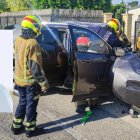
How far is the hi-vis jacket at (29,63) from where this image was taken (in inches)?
197

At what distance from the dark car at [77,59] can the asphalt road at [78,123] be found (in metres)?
0.43

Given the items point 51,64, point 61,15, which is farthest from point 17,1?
point 51,64

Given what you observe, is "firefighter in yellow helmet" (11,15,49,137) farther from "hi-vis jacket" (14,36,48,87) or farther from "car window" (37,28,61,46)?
"car window" (37,28,61,46)

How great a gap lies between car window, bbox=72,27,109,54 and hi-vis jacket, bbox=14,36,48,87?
4.90ft

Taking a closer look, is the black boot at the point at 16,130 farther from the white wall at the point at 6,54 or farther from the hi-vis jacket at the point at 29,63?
the white wall at the point at 6,54

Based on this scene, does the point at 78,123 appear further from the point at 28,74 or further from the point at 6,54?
the point at 6,54

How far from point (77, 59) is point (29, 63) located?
4.04 feet

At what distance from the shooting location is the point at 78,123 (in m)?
5.88

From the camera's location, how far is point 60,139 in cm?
513

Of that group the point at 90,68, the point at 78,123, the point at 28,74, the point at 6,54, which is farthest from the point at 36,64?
the point at 78,123

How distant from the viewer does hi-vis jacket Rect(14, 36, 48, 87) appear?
16.4 feet

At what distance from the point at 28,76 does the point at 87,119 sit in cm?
153

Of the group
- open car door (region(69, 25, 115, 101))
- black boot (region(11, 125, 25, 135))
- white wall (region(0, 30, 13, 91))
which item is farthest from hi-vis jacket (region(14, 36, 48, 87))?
open car door (region(69, 25, 115, 101))

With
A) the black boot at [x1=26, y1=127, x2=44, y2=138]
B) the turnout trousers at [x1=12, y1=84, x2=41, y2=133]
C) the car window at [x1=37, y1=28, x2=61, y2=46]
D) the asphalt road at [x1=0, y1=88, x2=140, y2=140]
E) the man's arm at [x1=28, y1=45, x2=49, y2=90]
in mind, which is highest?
the car window at [x1=37, y1=28, x2=61, y2=46]
